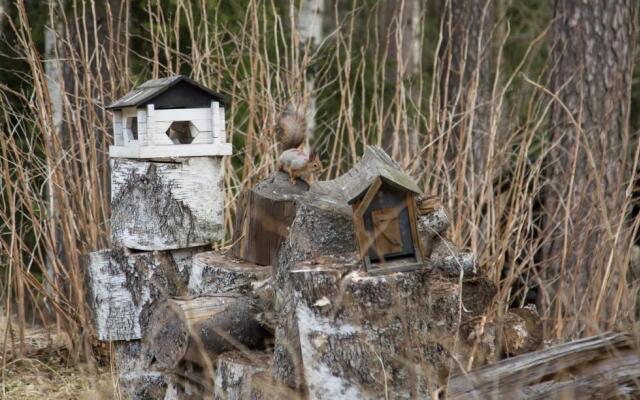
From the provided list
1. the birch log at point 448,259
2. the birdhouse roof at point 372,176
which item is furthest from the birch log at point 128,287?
the birch log at point 448,259

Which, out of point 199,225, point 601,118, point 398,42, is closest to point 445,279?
point 199,225

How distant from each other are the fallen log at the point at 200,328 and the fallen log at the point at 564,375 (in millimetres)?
751

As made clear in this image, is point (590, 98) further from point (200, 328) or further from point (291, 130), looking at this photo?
point (200, 328)

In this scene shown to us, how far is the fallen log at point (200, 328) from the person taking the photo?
297 centimetres

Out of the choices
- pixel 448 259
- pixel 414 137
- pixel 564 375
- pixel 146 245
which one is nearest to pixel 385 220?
pixel 448 259

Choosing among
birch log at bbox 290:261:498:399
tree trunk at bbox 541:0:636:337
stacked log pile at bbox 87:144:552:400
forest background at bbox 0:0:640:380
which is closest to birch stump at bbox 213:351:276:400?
stacked log pile at bbox 87:144:552:400

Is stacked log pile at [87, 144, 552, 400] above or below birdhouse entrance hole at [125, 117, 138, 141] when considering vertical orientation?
below

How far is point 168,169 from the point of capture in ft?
11.3

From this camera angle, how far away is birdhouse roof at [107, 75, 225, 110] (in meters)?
3.37

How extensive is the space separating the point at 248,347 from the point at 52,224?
1597 mm

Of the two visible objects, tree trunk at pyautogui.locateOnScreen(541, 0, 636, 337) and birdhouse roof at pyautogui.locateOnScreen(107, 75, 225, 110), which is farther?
tree trunk at pyautogui.locateOnScreen(541, 0, 636, 337)

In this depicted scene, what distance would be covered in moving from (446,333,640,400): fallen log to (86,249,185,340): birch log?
131 cm

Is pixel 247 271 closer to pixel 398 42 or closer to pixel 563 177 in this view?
pixel 398 42

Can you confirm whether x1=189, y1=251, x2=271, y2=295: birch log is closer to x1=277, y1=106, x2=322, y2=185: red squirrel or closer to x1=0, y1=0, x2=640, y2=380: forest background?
x1=277, y1=106, x2=322, y2=185: red squirrel
